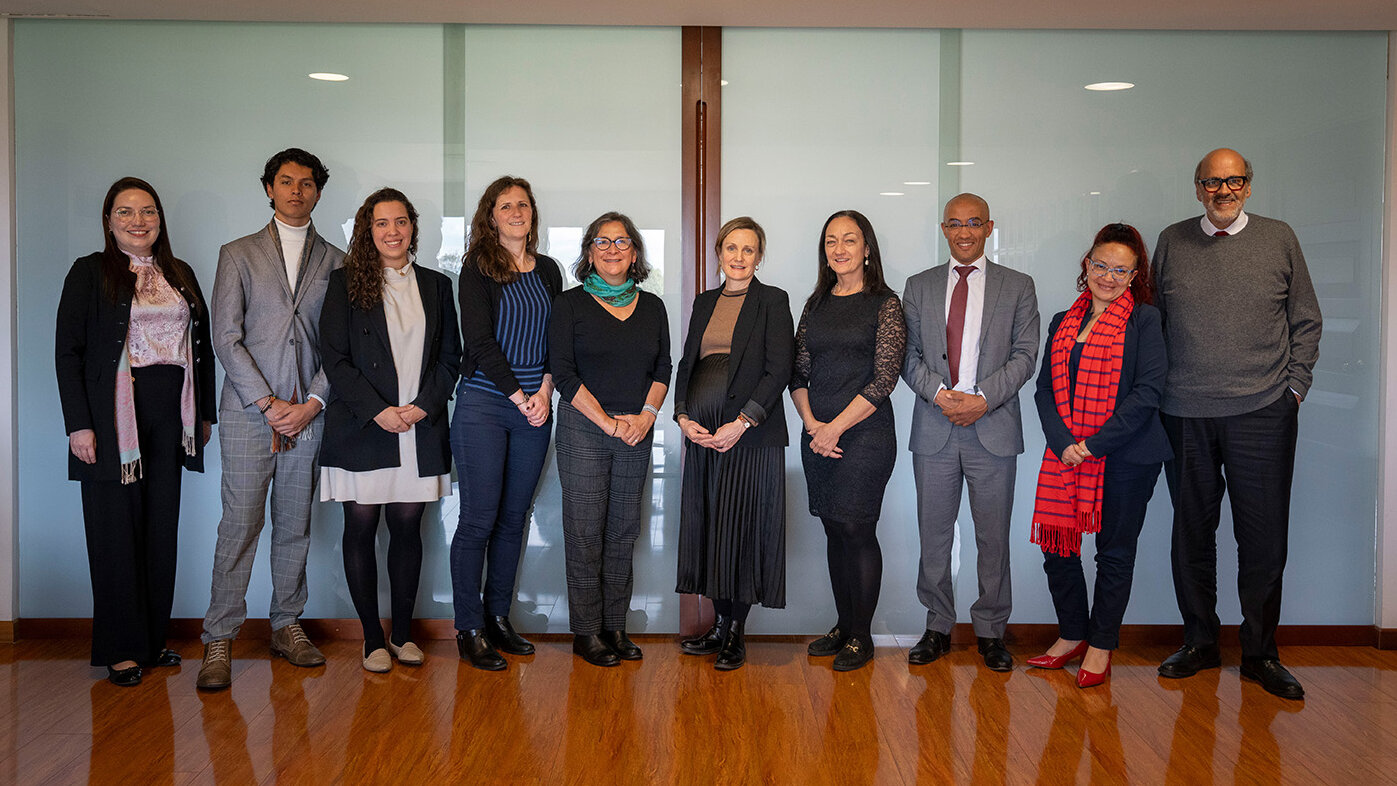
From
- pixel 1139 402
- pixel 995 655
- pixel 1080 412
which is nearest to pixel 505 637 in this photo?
pixel 995 655

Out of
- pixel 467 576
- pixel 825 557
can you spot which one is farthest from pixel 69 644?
pixel 825 557

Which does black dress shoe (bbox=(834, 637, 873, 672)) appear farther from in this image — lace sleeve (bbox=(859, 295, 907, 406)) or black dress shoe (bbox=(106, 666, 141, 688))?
black dress shoe (bbox=(106, 666, 141, 688))

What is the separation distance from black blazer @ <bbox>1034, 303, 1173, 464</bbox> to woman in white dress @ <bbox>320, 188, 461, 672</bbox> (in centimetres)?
239

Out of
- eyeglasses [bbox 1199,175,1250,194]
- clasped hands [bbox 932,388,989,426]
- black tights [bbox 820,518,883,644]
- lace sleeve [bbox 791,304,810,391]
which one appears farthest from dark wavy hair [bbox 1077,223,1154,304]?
black tights [bbox 820,518,883,644]

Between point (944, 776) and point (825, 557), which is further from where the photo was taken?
point (825, 557)

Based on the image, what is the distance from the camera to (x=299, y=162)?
386 cm

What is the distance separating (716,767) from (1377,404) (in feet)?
10.8

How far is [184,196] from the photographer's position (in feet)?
14.1

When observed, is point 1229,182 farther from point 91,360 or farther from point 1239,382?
point 91,360

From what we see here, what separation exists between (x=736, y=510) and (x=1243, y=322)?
76.5 inches

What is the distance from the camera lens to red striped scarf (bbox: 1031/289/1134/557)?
12.0 feet

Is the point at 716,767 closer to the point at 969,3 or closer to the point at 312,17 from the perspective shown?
the point at 969,3

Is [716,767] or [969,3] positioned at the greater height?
[969,3]

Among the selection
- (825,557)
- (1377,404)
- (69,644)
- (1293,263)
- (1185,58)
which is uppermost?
(1185,58)
